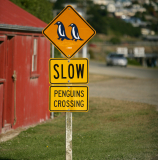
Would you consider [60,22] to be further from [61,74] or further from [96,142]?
[96,142]

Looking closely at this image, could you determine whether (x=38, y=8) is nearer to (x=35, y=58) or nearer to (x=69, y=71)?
(x=35, y=58)

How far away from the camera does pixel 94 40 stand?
10844 centimetres

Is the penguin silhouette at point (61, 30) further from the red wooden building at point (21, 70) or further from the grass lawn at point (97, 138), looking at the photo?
the red wooden building at point (21, 70)

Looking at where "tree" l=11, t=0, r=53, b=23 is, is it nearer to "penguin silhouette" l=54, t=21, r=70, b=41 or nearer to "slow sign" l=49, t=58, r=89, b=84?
"penguin silhouette" l=54, t=21, r=70, b=41

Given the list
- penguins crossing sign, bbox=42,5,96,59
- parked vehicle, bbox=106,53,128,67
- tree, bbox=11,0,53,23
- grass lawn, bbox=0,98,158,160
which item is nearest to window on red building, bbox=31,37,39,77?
grass lawn, bbox=0,98,158,160

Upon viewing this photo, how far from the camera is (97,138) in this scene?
27.3 ft

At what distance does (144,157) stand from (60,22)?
10.2 ft

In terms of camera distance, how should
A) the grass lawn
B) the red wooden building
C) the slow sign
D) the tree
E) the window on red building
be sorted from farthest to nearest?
the tree
the window on red building
the red wooden building
the grass lawn
the slow sign

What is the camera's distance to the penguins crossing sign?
4906 mm

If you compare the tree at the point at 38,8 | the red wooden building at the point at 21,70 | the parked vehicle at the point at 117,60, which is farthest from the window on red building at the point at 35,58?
the parked vehicle at the point at 117,60

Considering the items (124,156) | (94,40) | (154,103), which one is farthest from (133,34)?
A: (124,156)

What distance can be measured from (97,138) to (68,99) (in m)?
3.65

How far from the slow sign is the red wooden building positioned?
413 centimetres

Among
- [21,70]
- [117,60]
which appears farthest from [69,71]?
[117,60]
